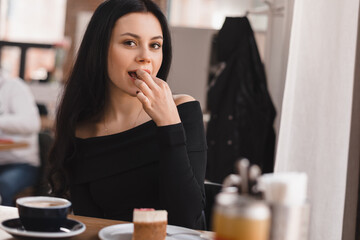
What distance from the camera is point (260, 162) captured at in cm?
280

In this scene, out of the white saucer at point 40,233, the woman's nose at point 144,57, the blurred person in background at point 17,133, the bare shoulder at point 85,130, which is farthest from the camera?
the blurred person in background at point 17,133

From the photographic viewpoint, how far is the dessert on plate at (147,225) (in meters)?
0.95

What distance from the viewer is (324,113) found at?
1.73 meters

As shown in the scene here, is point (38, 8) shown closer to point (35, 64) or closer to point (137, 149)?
point (35, 64)

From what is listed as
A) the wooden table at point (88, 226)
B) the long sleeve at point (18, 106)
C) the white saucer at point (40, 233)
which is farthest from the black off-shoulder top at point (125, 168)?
the long sleeve at point (18, 106)

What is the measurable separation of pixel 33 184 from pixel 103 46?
2.10 m

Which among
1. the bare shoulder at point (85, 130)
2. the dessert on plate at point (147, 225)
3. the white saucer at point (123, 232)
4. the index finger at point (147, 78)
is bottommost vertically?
the white saucer at point (123, 232)

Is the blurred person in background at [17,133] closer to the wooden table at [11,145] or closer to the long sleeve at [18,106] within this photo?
the long sleeve at [18,106]

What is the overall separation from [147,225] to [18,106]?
275cm

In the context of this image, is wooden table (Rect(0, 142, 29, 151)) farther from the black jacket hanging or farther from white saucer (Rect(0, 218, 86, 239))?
white saucer (Rect(0, 218, 86, 239))

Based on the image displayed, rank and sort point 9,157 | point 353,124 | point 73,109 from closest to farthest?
1. point 73,109
2. point 353,124
3. point 9,157

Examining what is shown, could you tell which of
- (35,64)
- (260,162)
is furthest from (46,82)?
(260,162)

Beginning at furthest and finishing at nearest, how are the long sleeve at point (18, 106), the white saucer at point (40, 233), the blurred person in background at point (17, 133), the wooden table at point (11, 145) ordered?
the long sleeve at point (18, 106) → the blurred person in background at point (17, 133) → the wooden table at point (11, 145) → the white saucer at point (40, 233)

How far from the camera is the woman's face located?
1.45 m
